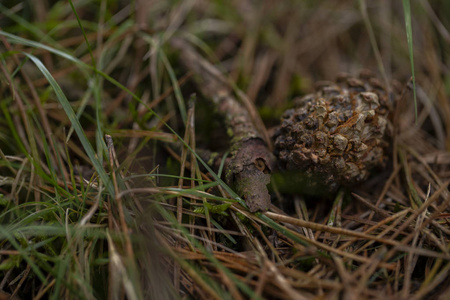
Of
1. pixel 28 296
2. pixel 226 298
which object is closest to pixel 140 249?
pixel 226 298

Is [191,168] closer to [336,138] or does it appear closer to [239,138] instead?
[239,138]

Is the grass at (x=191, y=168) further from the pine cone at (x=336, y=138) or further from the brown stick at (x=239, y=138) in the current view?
the pine cone at (x=336, y=138)

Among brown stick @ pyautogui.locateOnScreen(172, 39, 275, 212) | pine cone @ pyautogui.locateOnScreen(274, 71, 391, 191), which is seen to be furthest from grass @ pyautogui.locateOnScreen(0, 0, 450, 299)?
pine cone @ pyautogui.locateOnScreen(274, 71, 391, 191)

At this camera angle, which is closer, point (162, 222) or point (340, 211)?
point (162, 222)

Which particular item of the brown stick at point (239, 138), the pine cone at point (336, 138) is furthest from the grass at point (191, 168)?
the pine cone at point (336, 138)

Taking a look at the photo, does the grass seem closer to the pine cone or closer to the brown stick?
the brown stick

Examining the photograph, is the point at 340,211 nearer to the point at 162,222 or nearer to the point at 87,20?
the point at 162,222
